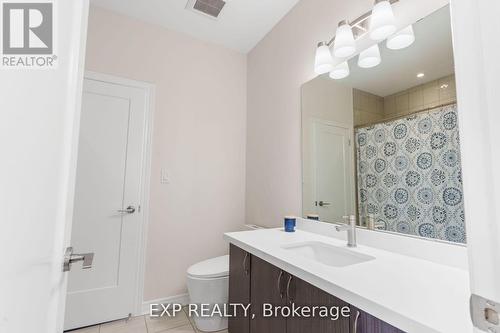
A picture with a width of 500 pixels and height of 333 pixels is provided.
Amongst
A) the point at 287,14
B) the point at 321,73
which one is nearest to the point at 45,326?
the point at 321,73

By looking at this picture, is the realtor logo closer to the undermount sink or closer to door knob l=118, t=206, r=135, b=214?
the undermount sink

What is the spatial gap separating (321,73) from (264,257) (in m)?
1.30

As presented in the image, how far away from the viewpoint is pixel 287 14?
2.11m

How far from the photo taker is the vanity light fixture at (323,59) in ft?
5.37

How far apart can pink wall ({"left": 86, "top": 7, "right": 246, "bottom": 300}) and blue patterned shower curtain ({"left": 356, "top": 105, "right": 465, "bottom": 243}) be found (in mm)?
1416

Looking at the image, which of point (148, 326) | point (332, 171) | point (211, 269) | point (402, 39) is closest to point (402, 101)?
point (402, 39)

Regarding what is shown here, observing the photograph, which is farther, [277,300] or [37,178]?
[277,300]

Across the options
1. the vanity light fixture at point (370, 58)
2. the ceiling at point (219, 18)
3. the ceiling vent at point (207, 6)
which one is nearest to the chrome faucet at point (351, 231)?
the vanity light fixture at point (370, 58)

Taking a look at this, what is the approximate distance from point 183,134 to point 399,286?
2042 millimetres

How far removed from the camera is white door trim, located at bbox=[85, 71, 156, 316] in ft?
6.69

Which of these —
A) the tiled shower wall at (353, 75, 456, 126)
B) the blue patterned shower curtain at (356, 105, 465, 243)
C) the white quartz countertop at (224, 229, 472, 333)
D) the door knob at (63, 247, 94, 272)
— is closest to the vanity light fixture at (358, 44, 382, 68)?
the tiled shower wall at (353, 75, 456, 126)

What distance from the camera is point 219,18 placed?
86.6 inches

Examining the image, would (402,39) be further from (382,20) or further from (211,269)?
(211,269)

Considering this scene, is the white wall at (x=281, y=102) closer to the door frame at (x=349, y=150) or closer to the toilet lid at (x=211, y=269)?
the door frame at (x=349, y=150)
